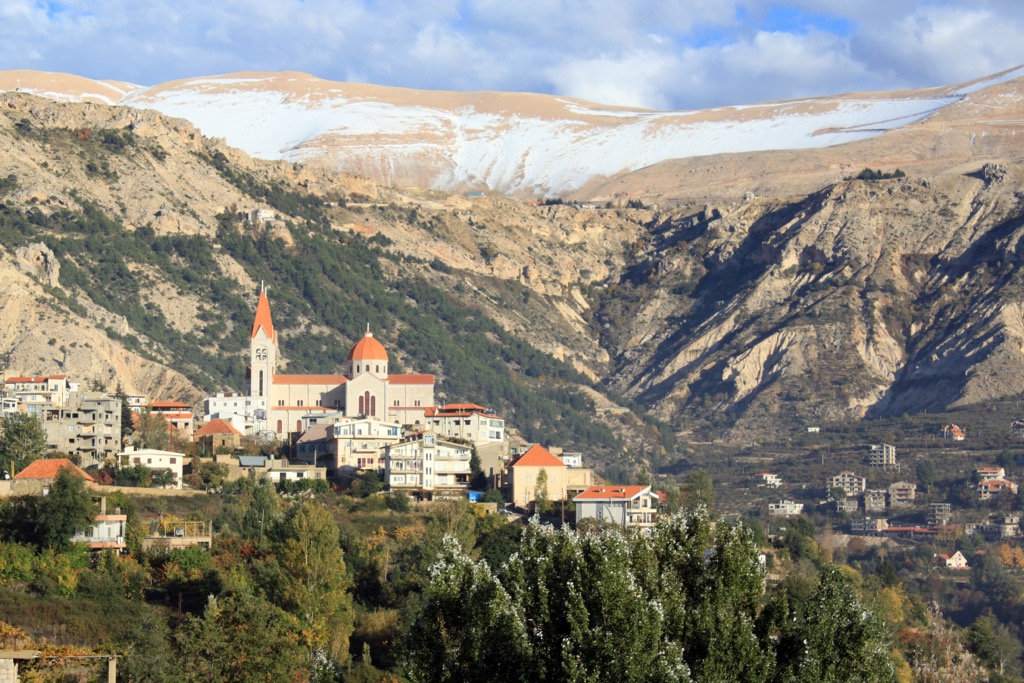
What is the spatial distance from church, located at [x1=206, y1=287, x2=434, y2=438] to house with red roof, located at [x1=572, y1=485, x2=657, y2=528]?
1994 cm

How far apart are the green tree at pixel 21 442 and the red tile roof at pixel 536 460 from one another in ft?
67.1

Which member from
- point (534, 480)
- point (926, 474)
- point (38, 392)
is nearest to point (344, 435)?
point (534, 480)

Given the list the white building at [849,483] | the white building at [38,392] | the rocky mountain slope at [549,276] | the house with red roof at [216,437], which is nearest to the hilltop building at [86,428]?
the white building at [38,392]

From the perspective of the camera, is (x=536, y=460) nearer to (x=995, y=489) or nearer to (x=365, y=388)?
(x=365, y=388)

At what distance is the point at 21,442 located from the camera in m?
80.4

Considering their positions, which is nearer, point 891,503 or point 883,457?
point 891,503

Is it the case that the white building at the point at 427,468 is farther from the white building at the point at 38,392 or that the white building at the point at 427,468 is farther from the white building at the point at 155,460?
the white building at the point at 38,392

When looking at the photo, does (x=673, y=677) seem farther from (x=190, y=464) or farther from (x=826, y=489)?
(x=826, y=489)

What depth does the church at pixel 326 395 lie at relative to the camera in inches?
3991

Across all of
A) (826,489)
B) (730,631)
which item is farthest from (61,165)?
(730,631)

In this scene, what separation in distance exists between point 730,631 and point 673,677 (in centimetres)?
204

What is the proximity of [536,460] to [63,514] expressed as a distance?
26.1 meters

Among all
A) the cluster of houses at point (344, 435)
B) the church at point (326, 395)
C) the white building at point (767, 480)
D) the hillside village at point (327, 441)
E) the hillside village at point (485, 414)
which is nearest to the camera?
the hillside village at point (485, 414)

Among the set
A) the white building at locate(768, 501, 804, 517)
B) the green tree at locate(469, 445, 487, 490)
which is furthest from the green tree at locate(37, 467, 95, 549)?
the white building at locate(768, 501, 804, 517)
